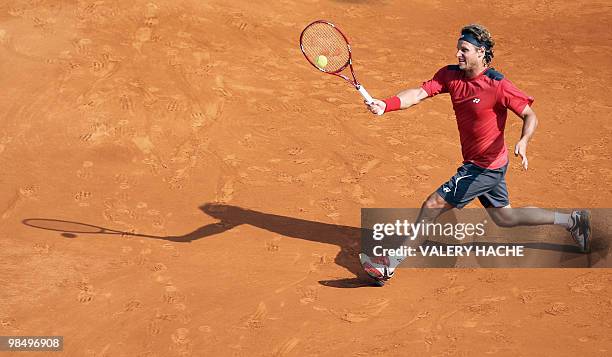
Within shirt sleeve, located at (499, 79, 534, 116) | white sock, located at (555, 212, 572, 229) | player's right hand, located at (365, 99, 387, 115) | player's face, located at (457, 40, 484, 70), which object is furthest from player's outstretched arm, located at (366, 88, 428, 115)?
white sock, located at (555, 212, 572, 229)

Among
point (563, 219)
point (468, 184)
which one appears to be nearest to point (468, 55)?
point (468, 184)

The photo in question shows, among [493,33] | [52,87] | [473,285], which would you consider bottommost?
[473,285]

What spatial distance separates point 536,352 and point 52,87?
26.1 ft

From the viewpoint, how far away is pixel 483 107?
8180mm

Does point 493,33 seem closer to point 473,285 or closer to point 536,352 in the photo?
point 473,285

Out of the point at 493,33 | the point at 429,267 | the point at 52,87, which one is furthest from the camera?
the point at 493,33

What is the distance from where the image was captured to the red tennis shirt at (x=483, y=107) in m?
8.11

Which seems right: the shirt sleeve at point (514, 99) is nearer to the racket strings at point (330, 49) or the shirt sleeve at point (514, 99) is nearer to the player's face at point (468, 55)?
the player's face at point (468, 55)

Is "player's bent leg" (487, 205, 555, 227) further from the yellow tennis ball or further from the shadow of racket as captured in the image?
the shadow of racket

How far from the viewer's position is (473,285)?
8.63m

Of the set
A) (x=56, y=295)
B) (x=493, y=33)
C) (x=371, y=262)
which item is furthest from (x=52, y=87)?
(x=493, y=33)

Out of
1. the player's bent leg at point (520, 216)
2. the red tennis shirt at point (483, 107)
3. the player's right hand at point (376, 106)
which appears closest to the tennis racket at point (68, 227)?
the player's right hand at point (376, 106)

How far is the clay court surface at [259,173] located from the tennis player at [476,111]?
926 mm

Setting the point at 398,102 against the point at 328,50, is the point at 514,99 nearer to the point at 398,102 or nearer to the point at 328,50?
the point at 398,102
